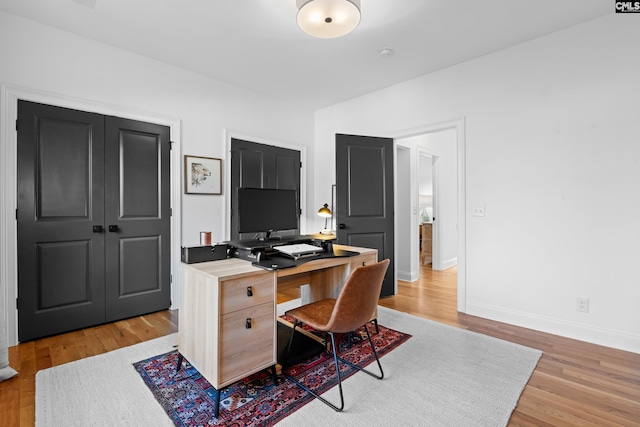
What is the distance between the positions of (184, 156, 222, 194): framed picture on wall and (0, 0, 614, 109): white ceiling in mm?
1044

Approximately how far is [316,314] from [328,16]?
2.07 m

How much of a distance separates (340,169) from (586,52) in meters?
2.49

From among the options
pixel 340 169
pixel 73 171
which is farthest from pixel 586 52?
pixel 73 171

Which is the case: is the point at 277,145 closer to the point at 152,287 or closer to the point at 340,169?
the point at 340,169

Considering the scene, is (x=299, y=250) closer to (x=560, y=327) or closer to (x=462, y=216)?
(x=462, y=216)

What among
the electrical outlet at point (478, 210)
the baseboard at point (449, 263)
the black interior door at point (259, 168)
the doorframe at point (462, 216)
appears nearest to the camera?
the electrical outlet at point (478, 210)

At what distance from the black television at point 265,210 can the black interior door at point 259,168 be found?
1665 millimetres

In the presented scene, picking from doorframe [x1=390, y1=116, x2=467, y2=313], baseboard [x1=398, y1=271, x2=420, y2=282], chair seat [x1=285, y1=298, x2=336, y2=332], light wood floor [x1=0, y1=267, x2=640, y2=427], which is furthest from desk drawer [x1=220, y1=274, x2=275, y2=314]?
baseboard [x1=398, y1=271, x2=420, y2=282]

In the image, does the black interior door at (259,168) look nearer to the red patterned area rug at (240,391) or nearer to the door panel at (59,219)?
the door panel at (59,219)

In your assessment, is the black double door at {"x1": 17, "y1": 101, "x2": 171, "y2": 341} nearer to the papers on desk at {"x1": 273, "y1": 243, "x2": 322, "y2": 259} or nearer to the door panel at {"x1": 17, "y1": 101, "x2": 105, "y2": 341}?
the door panel at {"x1": 17, "y1": 101, "x2": 105, "y2": 341}

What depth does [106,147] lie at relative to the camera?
9.73ft

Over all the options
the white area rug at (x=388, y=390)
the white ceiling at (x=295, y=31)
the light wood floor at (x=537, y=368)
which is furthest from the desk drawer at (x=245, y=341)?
the white ceiling at (x=295, y=31)

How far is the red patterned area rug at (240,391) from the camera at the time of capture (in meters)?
1.66

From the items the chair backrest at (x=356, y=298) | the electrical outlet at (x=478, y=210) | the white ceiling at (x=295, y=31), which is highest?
the white ceiling at (x=295, y=31)
